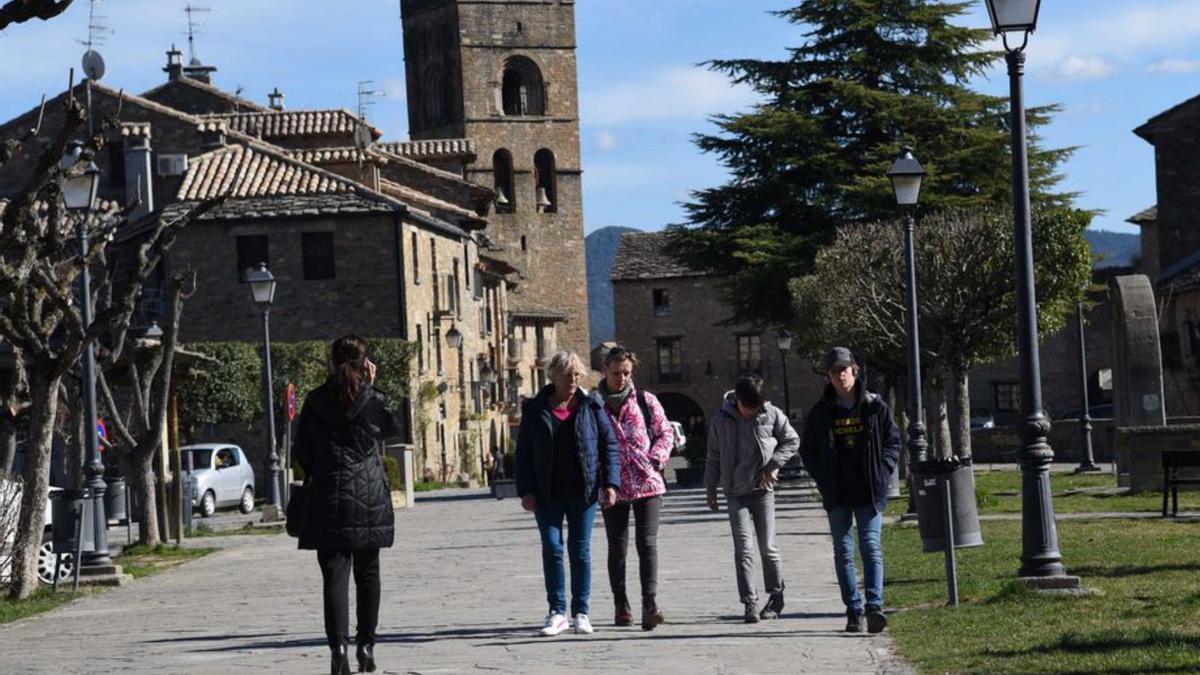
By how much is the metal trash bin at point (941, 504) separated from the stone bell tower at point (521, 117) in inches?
3376

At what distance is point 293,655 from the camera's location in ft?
43.8

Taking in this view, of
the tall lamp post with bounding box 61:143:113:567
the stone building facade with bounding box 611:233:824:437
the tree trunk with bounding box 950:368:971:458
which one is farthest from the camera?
the stone building facade with bounding box 611:233:824:437

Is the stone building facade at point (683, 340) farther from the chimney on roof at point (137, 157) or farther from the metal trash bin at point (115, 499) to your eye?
the metal trash bin at point (115, 499)

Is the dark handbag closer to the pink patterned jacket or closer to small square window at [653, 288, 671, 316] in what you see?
the pink patterned jacket

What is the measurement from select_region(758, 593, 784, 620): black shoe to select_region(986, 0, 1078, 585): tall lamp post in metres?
1.78

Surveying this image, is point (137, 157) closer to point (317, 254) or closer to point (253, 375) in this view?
point (317, 254)

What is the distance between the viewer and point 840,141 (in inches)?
1890

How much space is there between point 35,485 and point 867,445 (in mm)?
9889

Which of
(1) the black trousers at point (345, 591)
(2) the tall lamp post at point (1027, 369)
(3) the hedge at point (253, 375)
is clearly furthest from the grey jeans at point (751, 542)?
(3) the hedge at point (253, 375)

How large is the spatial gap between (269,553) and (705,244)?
75.3 ft

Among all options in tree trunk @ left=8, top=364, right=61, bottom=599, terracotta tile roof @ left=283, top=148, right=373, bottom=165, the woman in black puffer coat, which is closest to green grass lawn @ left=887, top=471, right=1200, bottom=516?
tree trunk @ left=8, top=364, right=61, bottom=599

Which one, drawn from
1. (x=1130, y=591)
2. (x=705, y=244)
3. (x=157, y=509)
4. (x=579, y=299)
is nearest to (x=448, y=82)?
(x=579, y=299)

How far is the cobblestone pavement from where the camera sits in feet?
40.6

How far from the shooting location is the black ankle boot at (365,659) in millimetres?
11992
